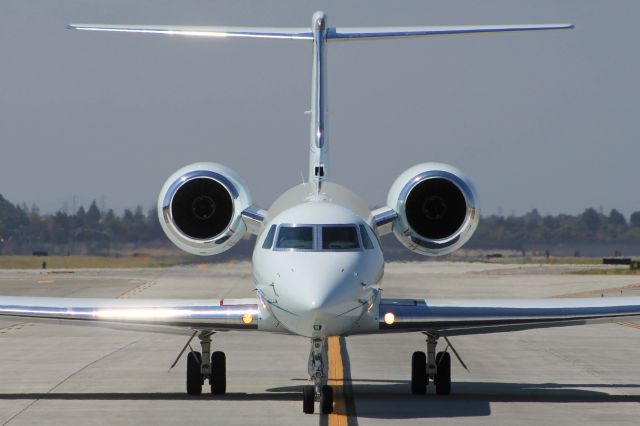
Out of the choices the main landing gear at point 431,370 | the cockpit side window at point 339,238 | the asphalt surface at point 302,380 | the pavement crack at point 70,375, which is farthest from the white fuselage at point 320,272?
the pavement crack at point 70,375

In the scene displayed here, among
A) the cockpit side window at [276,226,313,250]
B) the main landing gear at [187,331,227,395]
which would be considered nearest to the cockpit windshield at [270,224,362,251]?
the cockpit side window at [276,226,313,250]

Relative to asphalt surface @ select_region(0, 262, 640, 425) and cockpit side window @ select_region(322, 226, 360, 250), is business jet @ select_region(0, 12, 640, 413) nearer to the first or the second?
cockpit side window @ select_region(322, 226, 360, 250)

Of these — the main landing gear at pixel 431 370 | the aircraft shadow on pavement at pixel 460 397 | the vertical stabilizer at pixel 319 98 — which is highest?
the vertical stabilizer at pixel 319 98

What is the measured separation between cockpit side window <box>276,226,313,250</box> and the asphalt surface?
208cm

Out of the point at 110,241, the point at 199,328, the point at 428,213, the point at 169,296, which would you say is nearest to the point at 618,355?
the point at 428,213

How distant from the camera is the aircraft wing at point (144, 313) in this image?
16266 mm

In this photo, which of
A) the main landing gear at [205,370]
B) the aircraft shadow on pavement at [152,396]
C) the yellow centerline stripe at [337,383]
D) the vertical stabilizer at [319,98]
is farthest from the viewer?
the vertical stabilizer at [319,98]

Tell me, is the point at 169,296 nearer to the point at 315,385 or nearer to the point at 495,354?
the point at 495,354

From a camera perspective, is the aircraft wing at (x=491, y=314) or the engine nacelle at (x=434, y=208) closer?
the aircraft wing at (x=491, y=314)

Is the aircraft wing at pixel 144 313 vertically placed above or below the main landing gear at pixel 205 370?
above

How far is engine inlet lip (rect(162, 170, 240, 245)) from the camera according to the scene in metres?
18.6

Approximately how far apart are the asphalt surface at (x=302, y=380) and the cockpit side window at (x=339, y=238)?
2.06 metres

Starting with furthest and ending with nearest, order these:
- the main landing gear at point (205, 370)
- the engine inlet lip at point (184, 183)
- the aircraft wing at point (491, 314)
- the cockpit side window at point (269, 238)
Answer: the engine inlet lip at point (184, 183) < the main landing gear at point (205, 370) < the aircraft wing at point (491, 314) < the cockpit side window at point (269, 238)

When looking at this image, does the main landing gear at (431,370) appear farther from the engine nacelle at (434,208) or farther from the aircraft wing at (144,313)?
the aircraft wing at (144,313)
